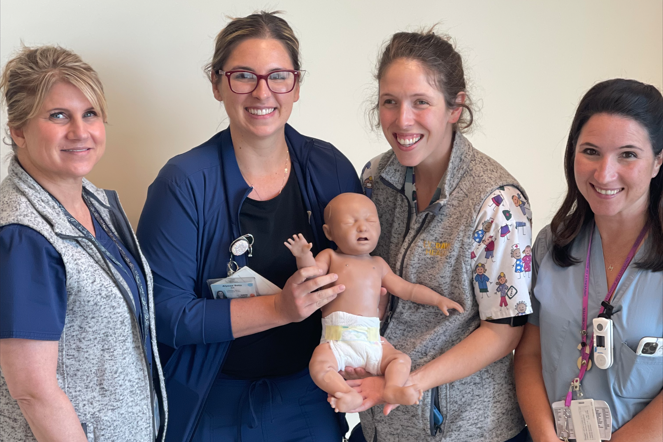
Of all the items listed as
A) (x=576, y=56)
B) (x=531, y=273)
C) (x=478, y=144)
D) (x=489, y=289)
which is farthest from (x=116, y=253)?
(x=576, y=56)

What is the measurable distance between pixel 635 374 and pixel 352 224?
37.1 inches

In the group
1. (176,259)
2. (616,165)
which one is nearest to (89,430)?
(176,259)

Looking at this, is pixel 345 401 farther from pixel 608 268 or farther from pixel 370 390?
pixel 608 268

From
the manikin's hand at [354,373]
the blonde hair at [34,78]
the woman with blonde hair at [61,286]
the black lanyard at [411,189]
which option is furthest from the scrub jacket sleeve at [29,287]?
the black lanyard at [411,189]

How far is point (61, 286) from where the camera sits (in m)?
1.42

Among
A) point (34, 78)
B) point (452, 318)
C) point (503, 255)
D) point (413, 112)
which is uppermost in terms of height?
point (34, 78)

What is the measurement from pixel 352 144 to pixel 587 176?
124cm

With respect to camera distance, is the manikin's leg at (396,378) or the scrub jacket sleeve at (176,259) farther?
the scrub jacket sleeve at (176,259)

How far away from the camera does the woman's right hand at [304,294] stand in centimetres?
178

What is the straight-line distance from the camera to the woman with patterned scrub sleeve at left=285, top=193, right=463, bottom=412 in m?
1.79

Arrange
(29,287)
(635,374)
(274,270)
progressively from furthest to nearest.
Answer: (274,270) < (635,374) < (29,287)

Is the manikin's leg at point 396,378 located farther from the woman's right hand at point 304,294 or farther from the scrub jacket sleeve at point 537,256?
the scrub jacket sleeve at point 537,256

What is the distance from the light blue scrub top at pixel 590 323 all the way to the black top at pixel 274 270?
0.79 m

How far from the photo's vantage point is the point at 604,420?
1.67 meters
